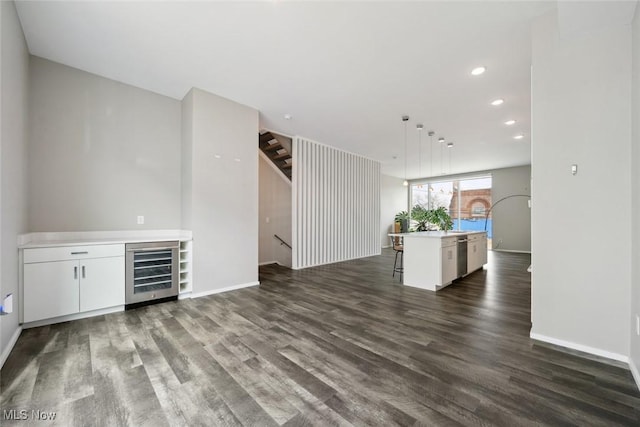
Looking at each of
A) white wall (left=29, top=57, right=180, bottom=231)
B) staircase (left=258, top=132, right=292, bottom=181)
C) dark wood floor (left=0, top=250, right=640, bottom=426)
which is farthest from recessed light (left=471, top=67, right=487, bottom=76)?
white wall (left=29, top=57, right=180, bottom=231)

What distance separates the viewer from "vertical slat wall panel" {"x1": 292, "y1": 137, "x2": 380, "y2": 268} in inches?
238

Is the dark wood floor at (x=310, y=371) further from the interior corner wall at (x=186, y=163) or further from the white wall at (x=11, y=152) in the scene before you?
the interior corner wall at (x=186, y=163)

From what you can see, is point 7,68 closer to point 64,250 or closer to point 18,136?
point 18,136

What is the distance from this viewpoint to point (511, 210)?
30.4 feet

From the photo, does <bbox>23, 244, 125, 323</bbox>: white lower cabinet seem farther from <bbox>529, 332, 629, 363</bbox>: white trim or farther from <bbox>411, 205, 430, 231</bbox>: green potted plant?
<bbox>411, 205, 430, 231</bbox>: green potted plant

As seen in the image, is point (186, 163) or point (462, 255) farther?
point (462, 255)

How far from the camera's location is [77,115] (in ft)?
10.8

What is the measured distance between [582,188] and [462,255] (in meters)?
2.92

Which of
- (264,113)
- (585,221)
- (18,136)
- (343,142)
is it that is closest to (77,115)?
(18,136)

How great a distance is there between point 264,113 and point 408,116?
2.72m

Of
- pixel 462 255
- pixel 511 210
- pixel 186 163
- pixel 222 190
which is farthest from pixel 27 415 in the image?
pixel 511 210

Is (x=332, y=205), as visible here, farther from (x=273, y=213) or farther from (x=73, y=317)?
(x=73, y=317)

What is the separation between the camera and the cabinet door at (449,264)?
4.16 m

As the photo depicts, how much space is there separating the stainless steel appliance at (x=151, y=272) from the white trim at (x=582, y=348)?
4.38 metres
